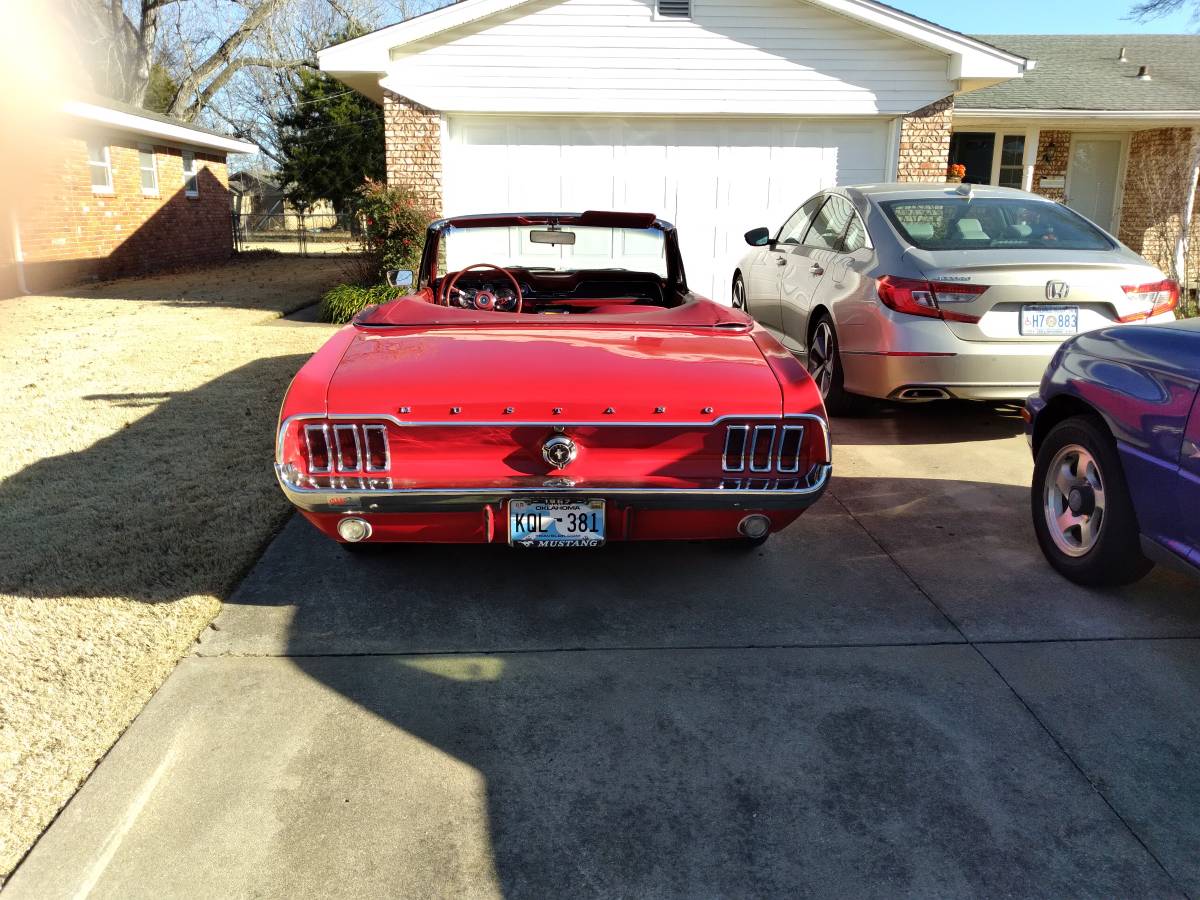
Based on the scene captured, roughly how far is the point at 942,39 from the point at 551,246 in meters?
7.30

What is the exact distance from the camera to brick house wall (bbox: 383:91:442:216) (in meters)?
10.9

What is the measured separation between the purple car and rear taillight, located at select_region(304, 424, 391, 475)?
8.71 feet

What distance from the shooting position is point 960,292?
5242mm

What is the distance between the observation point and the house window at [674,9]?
11.0 metres

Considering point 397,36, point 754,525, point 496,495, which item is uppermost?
point 397,36

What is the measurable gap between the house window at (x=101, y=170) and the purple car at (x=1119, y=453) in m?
16.8

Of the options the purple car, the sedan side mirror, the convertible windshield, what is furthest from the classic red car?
the sedan side mirror

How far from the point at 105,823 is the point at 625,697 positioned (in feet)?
4.92

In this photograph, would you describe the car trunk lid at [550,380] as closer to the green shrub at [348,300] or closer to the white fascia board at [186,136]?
the green shrub at [348,300]

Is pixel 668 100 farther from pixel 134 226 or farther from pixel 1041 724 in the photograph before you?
pixel 134 226

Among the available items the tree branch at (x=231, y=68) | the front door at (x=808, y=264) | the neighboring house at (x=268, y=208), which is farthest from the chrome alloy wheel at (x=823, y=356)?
the tree branch at (x=231, y=68)

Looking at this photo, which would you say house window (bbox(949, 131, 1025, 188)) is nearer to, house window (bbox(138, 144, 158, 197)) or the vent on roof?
the vent on roof

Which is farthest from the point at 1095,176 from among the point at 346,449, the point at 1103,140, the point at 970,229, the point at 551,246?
the point at 346,449

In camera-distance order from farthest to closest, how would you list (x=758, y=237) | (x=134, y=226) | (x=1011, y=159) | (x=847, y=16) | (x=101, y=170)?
(x=134, y=226) → (x=101, y=170) → (x=1011, y=159) → (x=847, y=16) → (x=758, y=237)
